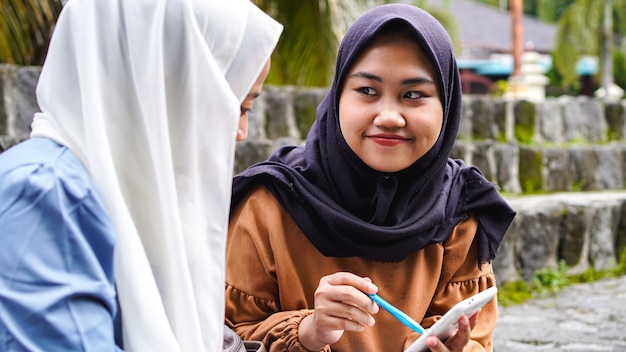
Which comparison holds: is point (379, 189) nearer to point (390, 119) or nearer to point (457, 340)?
point (390, 119)

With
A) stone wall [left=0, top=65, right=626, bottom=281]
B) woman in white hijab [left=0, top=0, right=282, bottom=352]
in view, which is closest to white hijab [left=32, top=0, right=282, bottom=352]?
woman in white hijab [left=0, top=0, right=282, bottom=352]

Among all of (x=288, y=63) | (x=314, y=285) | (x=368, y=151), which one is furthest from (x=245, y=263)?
(x=288, y=63)

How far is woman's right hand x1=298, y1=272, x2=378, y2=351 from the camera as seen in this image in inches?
67.3

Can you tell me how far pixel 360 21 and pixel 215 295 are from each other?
85 centimetres

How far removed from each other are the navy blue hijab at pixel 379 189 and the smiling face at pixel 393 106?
0.03 metres

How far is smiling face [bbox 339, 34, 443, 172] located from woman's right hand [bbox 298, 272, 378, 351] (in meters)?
0.34

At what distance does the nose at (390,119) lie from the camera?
1.89 metres

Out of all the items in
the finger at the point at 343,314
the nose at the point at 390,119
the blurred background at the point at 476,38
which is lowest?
the finger at the point at 343,314

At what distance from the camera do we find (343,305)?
1728mm

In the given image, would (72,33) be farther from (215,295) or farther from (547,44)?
(547,44)

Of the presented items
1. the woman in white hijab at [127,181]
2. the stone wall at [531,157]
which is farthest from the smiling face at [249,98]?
the stone wall at [531,157]

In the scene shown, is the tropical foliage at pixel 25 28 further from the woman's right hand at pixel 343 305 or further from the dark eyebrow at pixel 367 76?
the woman's right hand at pixel 343 305

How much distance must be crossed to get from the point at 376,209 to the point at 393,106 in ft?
0.83

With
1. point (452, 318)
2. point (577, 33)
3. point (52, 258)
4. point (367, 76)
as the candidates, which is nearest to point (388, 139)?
point (367, 76)
